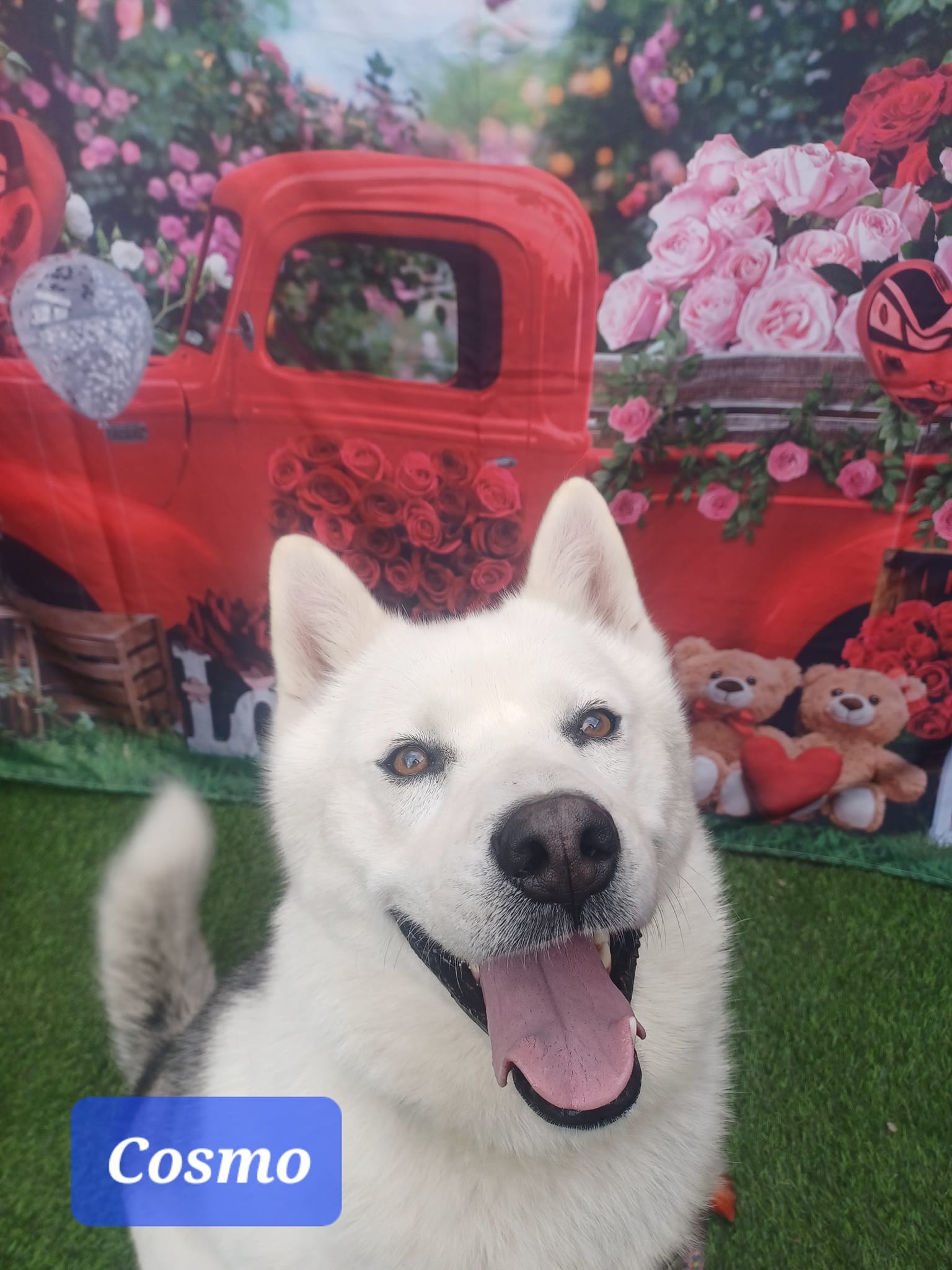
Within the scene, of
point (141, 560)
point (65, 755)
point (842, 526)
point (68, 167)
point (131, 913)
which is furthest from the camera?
point (65, 755)

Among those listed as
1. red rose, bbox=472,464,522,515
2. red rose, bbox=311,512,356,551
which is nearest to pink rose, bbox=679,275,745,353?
red rose, bbox=472,464,522,515

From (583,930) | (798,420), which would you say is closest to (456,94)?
(798,420)

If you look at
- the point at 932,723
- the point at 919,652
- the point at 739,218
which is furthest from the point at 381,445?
the point at 932,723

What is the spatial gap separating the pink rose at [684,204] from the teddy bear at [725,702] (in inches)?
46.2

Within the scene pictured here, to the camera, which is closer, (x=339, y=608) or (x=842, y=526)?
(x=339, y=608)

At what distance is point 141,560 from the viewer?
250 cm

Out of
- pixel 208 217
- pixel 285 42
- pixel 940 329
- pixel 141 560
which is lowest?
pixel 141 560

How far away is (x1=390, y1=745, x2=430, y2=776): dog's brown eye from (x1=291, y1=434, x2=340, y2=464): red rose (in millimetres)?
1316

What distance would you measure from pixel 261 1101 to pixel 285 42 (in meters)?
2.31

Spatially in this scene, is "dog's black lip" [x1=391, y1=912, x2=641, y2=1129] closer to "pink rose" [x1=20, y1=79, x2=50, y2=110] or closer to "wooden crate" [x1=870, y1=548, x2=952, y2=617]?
"wooden crate" [x1=870, y1=548, x2=952, y2=617]

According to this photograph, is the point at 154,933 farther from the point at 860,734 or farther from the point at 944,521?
the point at 944,521

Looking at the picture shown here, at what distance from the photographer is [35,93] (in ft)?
6.42

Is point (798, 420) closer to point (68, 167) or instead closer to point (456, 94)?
point (456, 94)

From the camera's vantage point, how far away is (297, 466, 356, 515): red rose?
224cm
